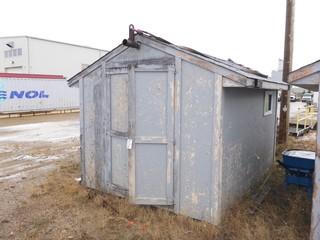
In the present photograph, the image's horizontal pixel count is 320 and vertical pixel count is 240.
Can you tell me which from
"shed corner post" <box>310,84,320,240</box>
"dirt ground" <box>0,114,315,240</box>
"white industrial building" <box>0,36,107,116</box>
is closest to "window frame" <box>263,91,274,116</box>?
"dirt ground" <box>0,114,315,240</box>

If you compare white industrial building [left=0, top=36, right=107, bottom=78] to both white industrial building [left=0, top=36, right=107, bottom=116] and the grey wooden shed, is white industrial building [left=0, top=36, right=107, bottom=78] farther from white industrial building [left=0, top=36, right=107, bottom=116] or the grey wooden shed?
the grey wooden shed

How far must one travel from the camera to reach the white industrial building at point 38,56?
2775 centimetres

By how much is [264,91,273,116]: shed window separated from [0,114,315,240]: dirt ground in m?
1.55

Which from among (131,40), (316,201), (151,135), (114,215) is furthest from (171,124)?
(316,201)

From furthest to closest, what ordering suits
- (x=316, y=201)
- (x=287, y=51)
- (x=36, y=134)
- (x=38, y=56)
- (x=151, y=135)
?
(x=38, y=56) < (x=36, y=134) < (x=287, y=51) < (x=151, y=135) < (x=316, y=201)

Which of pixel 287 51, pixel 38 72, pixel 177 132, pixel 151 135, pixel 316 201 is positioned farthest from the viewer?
pixel 38 72

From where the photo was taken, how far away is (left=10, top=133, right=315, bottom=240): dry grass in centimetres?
399

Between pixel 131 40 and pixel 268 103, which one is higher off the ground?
pixel 131 40

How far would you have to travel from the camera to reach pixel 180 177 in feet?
14.5

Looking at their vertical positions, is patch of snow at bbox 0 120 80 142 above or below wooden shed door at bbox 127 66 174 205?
below

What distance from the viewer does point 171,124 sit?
4.38m

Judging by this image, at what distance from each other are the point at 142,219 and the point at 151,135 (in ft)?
4.33

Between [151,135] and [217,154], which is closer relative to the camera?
[217,154]

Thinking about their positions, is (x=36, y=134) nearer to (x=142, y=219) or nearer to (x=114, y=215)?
(x=114, y=215)
